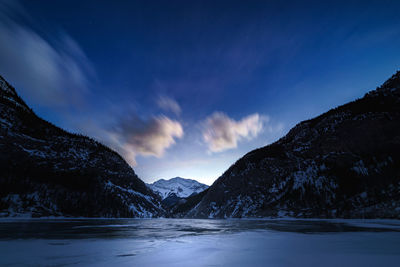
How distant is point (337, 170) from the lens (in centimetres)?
9481

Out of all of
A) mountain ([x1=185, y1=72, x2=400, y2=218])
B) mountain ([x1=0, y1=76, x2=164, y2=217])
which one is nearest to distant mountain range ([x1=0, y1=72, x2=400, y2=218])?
mountain ([x1=185, y1=72, x2=400, y2=218])

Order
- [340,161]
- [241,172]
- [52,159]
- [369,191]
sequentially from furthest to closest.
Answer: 1. [241,172]
2. [52,159]
3. [340,161]
4. [369,191]

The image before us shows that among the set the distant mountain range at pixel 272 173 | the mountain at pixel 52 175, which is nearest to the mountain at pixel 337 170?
the distant mountain range at pixel 272 173

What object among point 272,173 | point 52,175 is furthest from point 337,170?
point 52,175

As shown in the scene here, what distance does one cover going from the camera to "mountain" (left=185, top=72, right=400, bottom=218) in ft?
261

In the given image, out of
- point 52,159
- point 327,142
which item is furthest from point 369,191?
point 52,159

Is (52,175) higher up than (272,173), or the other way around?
(52,175)

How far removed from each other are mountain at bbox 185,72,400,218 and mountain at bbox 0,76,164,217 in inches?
3240

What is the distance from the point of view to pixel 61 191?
125 metres

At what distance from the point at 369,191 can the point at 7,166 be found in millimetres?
175667

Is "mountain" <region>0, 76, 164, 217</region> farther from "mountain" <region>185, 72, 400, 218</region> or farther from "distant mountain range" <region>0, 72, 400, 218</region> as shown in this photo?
"mountain" <region>185, 72, 400, 218</region>

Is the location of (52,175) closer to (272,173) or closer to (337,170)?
(272,173)

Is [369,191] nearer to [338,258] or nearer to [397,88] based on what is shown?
[397,88]

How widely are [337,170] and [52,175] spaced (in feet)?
525
